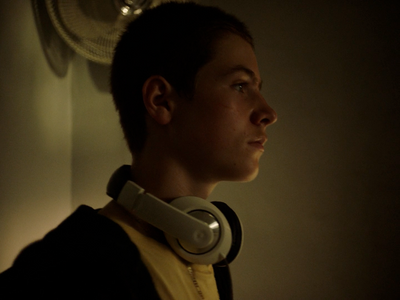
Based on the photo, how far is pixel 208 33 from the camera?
58 centimetres

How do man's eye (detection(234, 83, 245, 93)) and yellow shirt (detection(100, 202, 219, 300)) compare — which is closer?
yellow shirt (detection(100, 202, 219, 300))

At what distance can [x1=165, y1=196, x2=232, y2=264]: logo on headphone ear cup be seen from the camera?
1.49ft

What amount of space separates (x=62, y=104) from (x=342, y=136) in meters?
1.10

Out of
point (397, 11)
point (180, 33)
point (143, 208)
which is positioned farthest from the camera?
point (397, 11)

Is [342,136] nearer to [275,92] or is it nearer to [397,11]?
[275,92]

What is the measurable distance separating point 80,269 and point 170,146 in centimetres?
27

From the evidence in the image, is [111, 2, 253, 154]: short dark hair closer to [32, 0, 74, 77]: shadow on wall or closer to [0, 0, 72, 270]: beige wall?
[0, 0, 72, 270]: beige wall

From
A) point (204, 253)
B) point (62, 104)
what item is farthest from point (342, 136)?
point (62, 104)

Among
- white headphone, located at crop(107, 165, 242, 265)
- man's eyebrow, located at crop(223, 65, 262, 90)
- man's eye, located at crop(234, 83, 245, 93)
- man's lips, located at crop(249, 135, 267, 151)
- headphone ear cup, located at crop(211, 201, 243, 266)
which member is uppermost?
man's eyebrow, located at crop(223, 65, 262, 90)

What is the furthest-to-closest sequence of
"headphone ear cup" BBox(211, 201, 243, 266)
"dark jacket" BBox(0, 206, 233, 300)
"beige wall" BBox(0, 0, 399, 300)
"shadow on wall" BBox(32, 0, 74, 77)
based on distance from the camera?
"beige wall" BBox(0, 0, 399, 300)
"shadow on wall" BBox(32, 0, 74, 77)
"headphone ear cup" BBox(211, 201, 243, 266)
"dark jacket" BBox(0, 206, 233, 300)

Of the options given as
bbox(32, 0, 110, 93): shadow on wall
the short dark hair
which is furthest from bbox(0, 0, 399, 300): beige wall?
the short dark hair

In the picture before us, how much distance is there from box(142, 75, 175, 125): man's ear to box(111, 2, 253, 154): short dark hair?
0.02 m

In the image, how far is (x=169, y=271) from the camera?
454mm

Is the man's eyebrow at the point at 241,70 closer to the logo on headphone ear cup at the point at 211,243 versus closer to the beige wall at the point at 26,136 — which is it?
the logo on headphone ear cup at the point at 211,243
